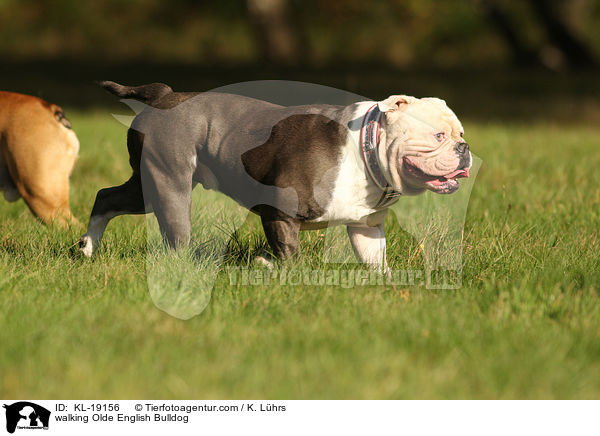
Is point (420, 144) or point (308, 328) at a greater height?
point (420, 144)

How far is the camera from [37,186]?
5.40 meters

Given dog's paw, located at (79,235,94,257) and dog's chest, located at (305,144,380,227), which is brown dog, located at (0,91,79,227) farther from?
dog's chest, located at (305,144,380,227)

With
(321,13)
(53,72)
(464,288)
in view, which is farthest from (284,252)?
(321,13)

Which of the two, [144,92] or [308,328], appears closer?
[308,328]

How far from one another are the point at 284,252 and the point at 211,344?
815 millimetres

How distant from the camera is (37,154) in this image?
539 cm

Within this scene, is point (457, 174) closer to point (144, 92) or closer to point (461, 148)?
point (461, 148)

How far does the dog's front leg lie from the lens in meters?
4.52

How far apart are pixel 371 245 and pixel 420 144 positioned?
2.70 ft
